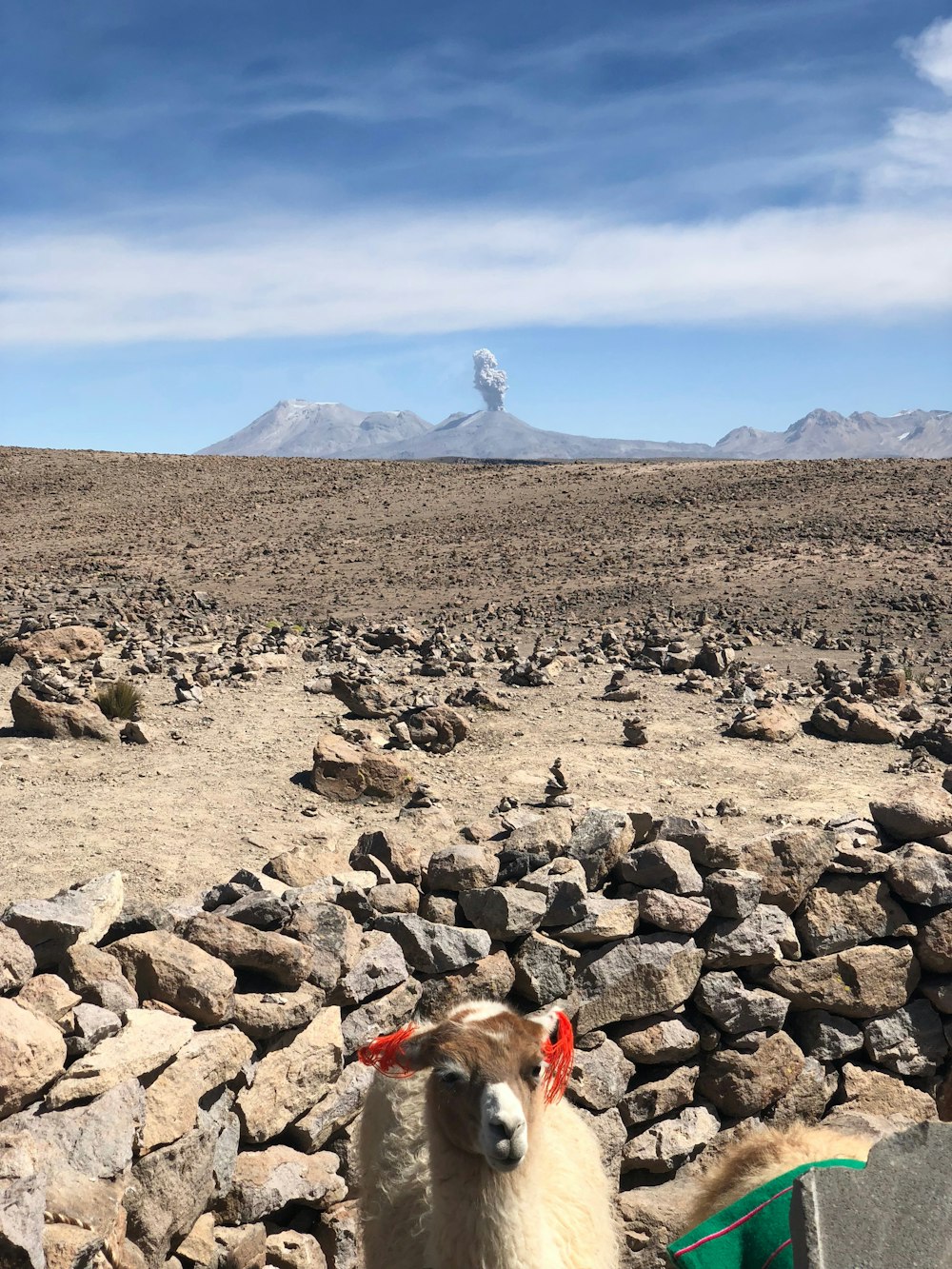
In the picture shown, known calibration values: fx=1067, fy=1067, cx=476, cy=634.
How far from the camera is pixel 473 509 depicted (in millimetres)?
33062

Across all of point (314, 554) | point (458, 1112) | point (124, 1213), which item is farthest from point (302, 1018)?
point (314, 554)

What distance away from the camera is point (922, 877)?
Result: 22.5 feet

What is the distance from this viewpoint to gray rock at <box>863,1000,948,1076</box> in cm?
701

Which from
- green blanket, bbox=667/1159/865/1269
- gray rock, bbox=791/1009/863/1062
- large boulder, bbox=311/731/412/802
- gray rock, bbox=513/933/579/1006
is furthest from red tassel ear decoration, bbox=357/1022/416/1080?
large boulder, bbox=311/731/412/802

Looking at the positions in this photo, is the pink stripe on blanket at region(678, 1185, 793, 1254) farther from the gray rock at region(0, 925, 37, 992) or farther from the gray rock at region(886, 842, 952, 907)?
the gray rock at region(886, 842, 952, 907)

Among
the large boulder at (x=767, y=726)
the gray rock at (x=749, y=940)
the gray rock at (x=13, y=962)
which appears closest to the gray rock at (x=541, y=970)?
the gray rock at (x=749, y=940)

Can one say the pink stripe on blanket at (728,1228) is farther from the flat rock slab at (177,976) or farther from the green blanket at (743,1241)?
the flat rock slab at (177,976)

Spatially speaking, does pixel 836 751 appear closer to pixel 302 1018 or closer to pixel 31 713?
pixel 302 1018

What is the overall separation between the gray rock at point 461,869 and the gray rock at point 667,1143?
1.86 m

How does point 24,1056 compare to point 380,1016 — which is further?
point 380,1016

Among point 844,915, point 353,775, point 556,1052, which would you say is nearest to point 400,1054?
point 556,1052

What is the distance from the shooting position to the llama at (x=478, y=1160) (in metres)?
3.71

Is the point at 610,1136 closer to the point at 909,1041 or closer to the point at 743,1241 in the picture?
the point at 909,1041

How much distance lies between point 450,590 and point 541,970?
17.2 meters
